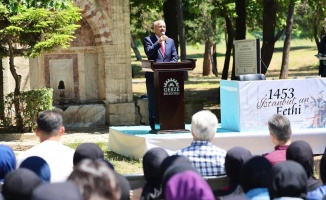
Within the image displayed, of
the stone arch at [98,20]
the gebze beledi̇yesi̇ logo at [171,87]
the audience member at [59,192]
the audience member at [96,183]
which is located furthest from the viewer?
the stone arch at [98,20]

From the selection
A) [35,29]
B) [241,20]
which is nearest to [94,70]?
[35,29]

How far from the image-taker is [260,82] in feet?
34.6

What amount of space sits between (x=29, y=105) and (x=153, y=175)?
866cm

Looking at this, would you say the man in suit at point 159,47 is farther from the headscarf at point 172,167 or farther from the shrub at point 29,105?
the headscarf at point 172,167

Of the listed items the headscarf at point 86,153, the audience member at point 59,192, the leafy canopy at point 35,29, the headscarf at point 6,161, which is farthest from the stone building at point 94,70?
the audience member at point 59,192

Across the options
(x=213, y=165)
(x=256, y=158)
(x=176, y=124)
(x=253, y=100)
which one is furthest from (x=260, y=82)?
(x=256, y=158)

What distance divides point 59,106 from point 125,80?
1.54 m

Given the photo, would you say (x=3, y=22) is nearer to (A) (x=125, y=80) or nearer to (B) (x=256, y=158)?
(A) (x=125, y=80)

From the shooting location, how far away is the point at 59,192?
3.46 m

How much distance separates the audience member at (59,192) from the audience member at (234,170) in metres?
1.96

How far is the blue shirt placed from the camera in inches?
243

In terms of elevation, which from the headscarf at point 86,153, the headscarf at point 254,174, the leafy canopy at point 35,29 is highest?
the leafy canopy at point 35,29

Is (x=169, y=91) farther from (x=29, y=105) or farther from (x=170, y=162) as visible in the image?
(x=170, y=162)

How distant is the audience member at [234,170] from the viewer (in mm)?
5301
